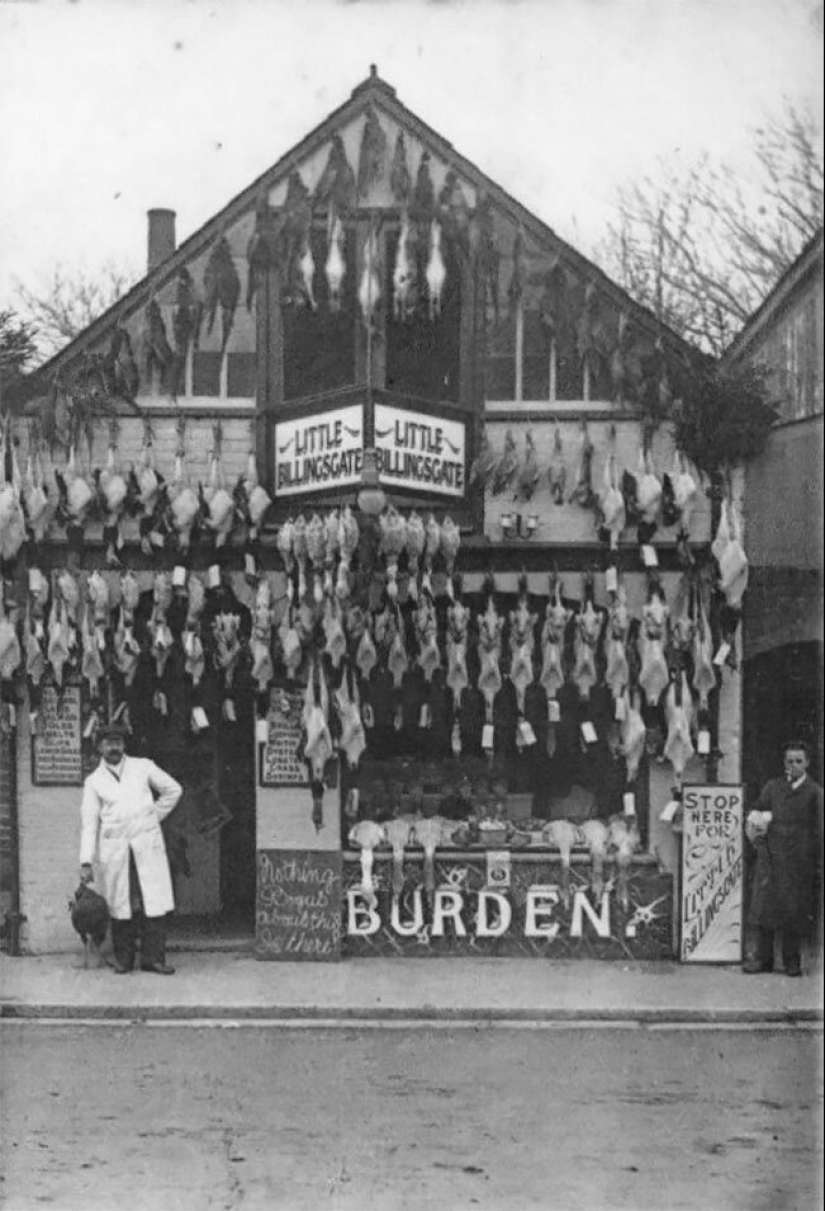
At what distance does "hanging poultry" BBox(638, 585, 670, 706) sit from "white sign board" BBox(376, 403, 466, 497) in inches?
71.8

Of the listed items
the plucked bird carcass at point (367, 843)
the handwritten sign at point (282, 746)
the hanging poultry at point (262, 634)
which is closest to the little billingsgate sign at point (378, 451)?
the hanging poultry at point (262, 634)

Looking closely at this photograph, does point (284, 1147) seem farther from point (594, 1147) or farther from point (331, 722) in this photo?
point (331, 722)

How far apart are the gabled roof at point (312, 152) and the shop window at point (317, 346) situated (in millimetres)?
657

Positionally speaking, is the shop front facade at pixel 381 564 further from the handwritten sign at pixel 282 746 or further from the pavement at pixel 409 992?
the pavement at pixel 409 992

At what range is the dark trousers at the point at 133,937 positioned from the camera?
10289 mm

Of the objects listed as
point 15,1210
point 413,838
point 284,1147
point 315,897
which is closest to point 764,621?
point 413,838

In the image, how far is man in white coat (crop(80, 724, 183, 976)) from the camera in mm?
10242

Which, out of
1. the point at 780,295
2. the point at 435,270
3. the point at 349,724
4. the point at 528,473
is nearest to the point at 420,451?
the point at 528,473

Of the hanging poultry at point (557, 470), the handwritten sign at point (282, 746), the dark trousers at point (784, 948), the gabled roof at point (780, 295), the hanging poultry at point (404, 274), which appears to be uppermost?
the hanging poultry at point (404, 274)

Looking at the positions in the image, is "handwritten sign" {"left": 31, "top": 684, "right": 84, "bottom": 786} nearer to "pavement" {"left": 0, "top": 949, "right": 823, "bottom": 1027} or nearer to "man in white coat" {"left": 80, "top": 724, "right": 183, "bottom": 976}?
"man in white coat" {"left": 80, "top": 724, "right": 183, "bottom": 976}

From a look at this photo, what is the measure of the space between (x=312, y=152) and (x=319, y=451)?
8.18ft

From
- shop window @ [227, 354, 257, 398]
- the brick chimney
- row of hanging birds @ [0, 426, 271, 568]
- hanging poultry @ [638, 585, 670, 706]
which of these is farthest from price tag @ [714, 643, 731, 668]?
the brick chimney

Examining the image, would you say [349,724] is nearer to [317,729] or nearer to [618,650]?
[317,729]

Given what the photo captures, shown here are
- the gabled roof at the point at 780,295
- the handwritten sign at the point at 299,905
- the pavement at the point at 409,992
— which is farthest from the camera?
the handwritten sign at the point at 299,905
